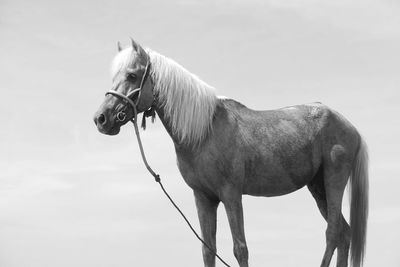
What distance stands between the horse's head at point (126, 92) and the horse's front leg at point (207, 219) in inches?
49.6

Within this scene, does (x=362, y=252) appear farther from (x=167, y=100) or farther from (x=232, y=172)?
(x=167, y=100)

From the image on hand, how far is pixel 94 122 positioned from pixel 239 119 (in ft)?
5.68

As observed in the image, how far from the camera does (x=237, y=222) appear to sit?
24.0 feet

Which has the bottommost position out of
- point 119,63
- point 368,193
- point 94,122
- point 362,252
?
point 362,252

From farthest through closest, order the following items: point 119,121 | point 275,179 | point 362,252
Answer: point 362,252 < point 275,179 < point 119,121

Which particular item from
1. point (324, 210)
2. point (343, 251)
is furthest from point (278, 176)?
point (343, 251)

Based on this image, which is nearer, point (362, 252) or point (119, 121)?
point (119, 121)

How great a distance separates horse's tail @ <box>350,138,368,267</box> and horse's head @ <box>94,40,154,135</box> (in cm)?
299

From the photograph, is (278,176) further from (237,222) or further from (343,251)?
(343,251)

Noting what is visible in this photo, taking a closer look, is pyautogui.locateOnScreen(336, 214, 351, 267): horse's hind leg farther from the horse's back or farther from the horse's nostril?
the horse's nostril

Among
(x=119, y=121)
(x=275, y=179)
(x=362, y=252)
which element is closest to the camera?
(x=119, y=121)

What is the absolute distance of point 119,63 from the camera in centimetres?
744

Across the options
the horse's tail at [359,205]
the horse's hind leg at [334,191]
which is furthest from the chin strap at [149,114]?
the horse's tail at [359,205]

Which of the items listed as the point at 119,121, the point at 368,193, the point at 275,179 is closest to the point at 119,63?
the point at 119,121
